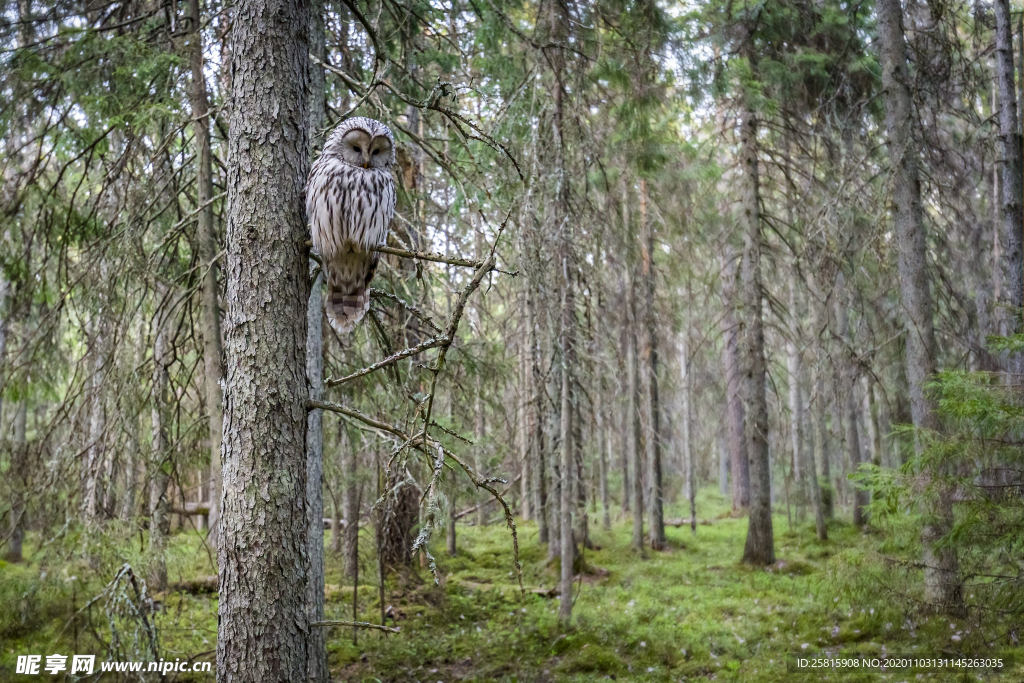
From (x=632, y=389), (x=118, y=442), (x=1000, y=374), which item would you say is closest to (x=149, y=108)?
(x=118, y=442)

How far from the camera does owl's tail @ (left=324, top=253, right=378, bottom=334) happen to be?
3.08m

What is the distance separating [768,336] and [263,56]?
20.2 m

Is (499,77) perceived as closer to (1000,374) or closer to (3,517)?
(1000,374)

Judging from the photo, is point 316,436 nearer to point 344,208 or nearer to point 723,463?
point 344,208

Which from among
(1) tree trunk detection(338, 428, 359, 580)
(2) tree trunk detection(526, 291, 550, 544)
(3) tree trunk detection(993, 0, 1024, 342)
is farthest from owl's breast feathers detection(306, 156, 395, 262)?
(3) tree trunk detection(993, 0, 1024, 342)

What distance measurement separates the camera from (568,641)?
Answer: 7.11 metres

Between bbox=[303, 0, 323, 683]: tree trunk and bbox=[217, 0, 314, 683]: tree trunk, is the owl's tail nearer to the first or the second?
bbox=[217, 0, 314, 683]: tree trunk

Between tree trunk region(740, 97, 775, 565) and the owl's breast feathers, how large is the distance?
28.6 feet

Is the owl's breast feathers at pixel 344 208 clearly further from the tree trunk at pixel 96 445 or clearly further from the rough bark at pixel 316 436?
the tree trunk at pixel 96 445

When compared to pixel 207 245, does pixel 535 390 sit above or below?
below

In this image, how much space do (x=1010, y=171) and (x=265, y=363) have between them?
6631 millimetres

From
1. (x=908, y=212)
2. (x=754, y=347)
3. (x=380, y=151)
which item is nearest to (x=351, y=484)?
(x=380, y=151)

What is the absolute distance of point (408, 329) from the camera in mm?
4801

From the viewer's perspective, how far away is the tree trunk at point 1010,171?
19.6ft
